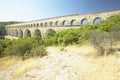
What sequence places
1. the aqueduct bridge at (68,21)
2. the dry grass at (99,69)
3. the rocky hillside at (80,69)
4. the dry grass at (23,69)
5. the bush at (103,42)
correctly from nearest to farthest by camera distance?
the dry grass at (99,69)
the rocky hillside at (80,69)
the bush at (103,42)
the dry grass at (23,69)
the aqueduct bridge at (68,21)

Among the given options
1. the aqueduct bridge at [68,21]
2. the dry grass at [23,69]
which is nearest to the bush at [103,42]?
the dry grass at [23,69]

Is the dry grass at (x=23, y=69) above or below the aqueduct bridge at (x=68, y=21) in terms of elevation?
below

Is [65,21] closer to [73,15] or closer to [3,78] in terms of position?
[73,15]

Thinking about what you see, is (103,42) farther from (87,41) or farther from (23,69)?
(23,69)

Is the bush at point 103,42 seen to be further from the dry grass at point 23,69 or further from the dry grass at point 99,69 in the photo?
the dry grass at point 23,69

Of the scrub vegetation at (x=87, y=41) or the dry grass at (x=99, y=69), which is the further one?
the scrub vegetation at (x=87, y=41)

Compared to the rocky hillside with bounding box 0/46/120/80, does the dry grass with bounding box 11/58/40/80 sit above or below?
below

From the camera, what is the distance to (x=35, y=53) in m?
13.8

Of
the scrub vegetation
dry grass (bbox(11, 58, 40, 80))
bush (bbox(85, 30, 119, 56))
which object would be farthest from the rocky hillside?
the scrub vegetation

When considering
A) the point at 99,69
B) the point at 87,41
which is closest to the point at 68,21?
the point at 87,41

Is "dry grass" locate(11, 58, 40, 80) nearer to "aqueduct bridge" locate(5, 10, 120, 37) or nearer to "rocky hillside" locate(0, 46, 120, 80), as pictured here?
"rocky hillside" locate(0, 46, 120, 80)

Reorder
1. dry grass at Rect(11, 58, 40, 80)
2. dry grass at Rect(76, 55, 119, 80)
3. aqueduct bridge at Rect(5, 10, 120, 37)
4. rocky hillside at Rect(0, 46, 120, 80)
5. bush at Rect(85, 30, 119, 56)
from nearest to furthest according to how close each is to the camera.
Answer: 1. dry grass at Rect(76, 55, 119, 80)
2. rocky hillside at Rect(0, 46, 120, 80)
3. bush at Rect(85, 30, 119, 56)
4. dry grass at Rect(11, 58, 40, 80)
5. aqueduct bridge at Rect(5, 10, 120, 37)

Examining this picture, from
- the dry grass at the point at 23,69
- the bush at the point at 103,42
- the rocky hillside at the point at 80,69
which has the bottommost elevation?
the dry grass at the point at 23,69

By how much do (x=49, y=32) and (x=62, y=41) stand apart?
14.8 metres
